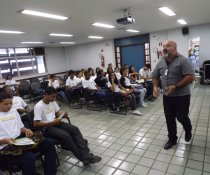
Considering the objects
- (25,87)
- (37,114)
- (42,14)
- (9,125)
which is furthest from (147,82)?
(25,87)

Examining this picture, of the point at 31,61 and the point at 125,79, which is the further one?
the point at 31,61

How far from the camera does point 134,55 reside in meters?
10.1

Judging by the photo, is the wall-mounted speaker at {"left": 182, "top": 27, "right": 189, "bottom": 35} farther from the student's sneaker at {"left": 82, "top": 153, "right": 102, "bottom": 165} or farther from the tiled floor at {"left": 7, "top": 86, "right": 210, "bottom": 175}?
the student's sneaker at {"left": 82, "top": 153, "right": 102, "bottom": 165}

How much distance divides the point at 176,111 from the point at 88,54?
372 inches

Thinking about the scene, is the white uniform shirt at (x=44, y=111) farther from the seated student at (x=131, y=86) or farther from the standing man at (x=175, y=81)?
the seated student at (x=131, y=86)

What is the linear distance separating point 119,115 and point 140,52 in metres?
6.03

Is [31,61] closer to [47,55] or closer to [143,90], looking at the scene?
[47,55]

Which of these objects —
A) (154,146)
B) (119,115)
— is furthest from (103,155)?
(119,115)

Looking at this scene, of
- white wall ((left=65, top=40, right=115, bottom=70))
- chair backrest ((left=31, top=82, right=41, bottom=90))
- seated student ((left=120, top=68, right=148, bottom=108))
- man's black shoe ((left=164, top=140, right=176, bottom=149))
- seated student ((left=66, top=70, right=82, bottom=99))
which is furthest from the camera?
white wall ((left=65, top=40, right=115, bottom=70))

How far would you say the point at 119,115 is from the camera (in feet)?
15.2

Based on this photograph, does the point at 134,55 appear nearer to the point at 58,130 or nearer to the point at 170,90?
the point at 170,90

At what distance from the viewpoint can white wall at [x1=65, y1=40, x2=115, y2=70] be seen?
10539mm


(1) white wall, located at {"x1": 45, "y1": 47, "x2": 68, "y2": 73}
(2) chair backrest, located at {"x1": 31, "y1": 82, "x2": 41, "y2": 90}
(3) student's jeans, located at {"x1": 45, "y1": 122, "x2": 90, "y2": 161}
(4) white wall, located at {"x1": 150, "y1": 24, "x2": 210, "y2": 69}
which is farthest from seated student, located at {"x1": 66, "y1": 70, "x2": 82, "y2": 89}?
(1) white wall, located at {"x1": 45, "y1": 47, "x2": 68, "y2": 73}

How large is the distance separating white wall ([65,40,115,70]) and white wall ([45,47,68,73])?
0.37m
